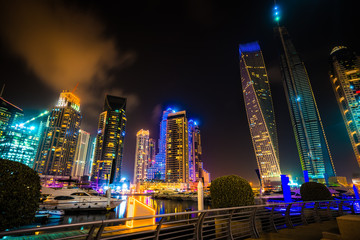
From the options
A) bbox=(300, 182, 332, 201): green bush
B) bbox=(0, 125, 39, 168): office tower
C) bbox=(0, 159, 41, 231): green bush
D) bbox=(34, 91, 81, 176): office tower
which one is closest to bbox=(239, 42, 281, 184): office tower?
bbox=(300, 182, 332, 201): green bush

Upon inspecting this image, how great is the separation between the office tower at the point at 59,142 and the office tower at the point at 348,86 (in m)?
220

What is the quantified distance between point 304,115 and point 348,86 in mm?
52249

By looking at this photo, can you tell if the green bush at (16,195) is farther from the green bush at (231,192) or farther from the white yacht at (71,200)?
the white yacht at (71,200)

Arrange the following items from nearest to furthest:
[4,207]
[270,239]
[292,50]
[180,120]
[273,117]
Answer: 1. [4,207]
2. [270,239]
3. [273,117]
4. [292,50]
5. [180,120]

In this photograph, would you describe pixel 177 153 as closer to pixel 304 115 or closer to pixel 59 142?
pixel 59 142

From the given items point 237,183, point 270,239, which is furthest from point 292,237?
point 237,183

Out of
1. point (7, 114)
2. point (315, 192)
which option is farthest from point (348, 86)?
point (7, 114)

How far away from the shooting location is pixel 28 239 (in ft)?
25.4

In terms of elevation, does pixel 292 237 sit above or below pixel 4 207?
below

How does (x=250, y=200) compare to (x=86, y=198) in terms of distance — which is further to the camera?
(x=86, y=198)

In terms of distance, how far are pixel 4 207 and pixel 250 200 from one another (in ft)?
29.1

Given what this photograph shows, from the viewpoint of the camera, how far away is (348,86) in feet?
357

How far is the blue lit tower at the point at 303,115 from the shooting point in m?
147

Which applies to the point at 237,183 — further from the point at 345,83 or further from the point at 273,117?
the point at 273,117
